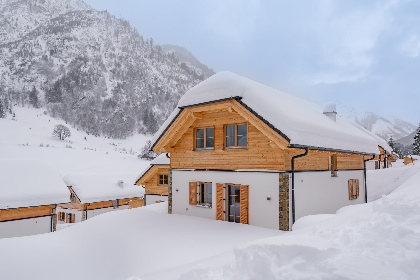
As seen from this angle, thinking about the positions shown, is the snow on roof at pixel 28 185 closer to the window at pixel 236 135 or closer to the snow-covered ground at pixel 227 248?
the snow-covered ground at pixel 227 248

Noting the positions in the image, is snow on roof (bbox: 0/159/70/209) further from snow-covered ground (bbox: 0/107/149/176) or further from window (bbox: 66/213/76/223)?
snow-covered ground (bbox: 0/107/149/176)

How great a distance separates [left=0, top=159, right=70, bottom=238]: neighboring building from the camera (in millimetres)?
15508

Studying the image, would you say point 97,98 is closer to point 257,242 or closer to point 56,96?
point 56,96

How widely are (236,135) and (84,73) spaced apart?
95018 mm

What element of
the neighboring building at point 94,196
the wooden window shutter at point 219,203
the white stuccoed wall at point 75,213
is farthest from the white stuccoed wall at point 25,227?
the wooden window shutter at point 219,203

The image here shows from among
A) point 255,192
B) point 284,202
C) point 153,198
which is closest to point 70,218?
point 153,198

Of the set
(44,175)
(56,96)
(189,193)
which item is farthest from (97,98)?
(189,193)

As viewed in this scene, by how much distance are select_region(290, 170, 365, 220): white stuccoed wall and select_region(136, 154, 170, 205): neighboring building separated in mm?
14021

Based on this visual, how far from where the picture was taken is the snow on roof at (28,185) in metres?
15.8

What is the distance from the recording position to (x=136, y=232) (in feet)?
34.4

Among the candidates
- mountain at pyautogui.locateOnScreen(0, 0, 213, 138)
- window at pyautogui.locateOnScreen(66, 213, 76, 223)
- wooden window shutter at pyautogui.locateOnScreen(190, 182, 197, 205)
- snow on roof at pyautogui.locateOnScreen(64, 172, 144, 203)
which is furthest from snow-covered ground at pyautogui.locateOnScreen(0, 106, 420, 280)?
mountain at pyautogui.locateOnScreen(0, 0, 213, 138)

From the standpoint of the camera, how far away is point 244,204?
11141 millimetres

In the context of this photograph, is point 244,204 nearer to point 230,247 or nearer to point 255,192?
point 255,192

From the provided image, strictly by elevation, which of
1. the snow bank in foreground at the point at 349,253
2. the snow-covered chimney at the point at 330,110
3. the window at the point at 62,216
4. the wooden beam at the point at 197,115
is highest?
the snow-covered chimney at the point at 330,110
